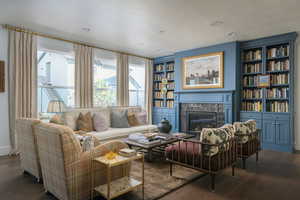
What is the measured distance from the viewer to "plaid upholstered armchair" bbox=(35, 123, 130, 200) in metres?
2.02

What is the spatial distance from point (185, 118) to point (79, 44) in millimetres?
3922

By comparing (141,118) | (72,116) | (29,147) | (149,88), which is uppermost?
(149,88)

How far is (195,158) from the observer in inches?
108

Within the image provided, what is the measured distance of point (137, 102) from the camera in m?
7.23

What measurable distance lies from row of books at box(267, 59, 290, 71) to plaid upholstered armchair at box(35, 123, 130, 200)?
14.6ft

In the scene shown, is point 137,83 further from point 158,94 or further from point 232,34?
point 232,34

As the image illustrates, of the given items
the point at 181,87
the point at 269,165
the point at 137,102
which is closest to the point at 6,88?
the point at 137,102

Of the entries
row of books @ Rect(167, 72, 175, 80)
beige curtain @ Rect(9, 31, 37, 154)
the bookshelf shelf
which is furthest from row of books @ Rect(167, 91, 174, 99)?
beige curtain @ Rect(9, 31, 37, 154)

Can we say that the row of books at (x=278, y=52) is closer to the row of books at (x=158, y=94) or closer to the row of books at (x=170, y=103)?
the row of books at (x=170, y=103)

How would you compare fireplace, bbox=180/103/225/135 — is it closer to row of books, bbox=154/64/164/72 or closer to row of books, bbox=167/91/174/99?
row of books, bbox=167/91/174/99

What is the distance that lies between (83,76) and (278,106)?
16.7 feet

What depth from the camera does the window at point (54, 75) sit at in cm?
479

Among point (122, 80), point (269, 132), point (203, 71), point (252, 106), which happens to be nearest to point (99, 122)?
point (122, 80)

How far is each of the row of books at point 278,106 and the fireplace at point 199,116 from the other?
1.15 metres
